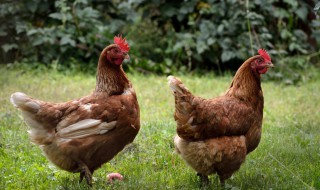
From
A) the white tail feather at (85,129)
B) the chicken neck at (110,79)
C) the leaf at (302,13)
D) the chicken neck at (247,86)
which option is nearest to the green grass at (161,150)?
the white tail feather at (85,129)

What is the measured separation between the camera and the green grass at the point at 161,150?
5676 millimetres

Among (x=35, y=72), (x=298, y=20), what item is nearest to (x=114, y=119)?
(x=35, y=72)

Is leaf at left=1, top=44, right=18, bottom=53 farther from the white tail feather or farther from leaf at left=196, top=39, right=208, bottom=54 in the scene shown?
the white tail feather

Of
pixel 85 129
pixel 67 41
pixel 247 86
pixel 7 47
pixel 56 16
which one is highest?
pixel 247 86

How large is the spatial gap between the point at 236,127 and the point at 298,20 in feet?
25.6

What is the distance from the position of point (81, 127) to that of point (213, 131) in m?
1.31

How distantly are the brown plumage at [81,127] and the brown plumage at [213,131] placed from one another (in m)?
0.54

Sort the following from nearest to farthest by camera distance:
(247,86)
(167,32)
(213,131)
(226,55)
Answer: (213,131), (247,86), (226,55), (167,32)

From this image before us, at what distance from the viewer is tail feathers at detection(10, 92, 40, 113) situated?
5.21 metres

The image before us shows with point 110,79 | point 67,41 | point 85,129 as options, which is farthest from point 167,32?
point 85,129

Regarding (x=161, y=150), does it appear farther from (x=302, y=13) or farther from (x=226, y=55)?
(x=302, y=13)

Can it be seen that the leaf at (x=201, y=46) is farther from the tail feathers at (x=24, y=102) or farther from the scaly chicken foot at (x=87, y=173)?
the tail feathers at (x=24, y=102)

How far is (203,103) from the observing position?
18.1 ft

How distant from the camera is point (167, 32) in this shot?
41.0ft
